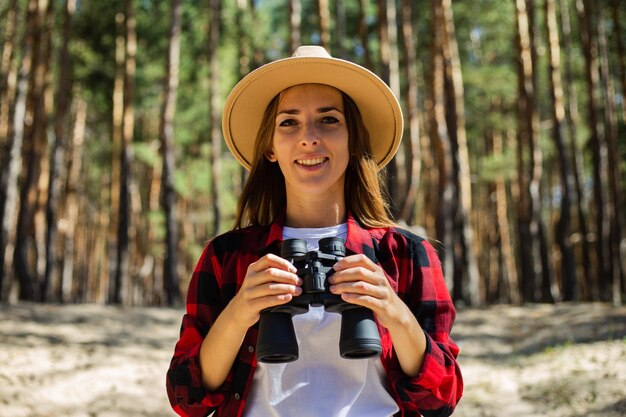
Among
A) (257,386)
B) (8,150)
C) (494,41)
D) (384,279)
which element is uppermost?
(494,41)

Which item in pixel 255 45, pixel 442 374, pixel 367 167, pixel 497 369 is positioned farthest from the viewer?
pixel 255 45

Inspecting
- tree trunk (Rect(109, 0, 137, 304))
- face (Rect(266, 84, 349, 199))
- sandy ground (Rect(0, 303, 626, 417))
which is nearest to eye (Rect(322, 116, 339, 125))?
face (Rect(266, 84, 349, 199))

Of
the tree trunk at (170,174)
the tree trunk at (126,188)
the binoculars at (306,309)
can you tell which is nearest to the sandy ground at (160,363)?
the tree trunk at (170,174)

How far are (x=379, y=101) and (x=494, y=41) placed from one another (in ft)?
71.0

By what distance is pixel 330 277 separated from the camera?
5.16ft

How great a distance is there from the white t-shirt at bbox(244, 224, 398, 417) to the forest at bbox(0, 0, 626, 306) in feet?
28.4

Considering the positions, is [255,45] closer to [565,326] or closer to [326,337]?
[565,326]

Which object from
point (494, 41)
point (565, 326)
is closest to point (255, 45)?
point (494, 41)

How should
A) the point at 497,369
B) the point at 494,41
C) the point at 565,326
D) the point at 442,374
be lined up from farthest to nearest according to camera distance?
the point at 494,41 < the point at 565,326 < the point at 497,369 < the point at 442,374

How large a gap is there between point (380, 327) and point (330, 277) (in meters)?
0.32

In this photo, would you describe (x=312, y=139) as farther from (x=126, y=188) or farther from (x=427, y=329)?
(x=126, y=188)

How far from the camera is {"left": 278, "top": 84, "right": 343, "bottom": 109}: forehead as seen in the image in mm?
1980

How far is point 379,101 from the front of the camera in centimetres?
210

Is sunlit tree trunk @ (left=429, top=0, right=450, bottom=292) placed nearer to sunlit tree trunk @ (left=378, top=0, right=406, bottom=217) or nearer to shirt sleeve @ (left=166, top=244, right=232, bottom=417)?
sunlit tree trunk @ (left=378, top=0, right=406, bottom=217)
